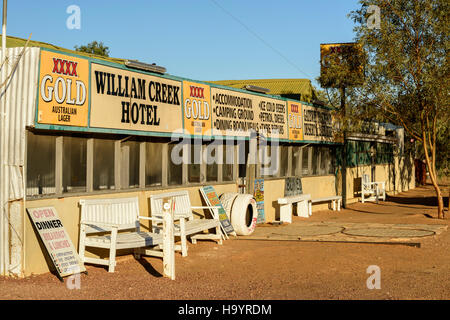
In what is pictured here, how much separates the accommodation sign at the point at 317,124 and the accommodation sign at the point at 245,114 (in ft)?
6.11

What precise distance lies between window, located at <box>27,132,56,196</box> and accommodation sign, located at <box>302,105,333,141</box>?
36.6ft

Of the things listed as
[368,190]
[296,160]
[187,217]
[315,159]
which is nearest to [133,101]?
[187,217]

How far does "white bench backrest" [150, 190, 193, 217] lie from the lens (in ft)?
35.6

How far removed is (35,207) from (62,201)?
56 cm

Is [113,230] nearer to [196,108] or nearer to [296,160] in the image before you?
[196,108]

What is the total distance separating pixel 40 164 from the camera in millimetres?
8711

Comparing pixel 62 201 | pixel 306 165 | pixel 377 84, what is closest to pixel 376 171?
pixel 306 165

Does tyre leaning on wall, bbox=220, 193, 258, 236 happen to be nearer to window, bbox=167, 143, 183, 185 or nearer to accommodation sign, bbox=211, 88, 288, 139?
window, bbox=167, 143, 183, 185

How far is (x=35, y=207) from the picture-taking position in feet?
27.8

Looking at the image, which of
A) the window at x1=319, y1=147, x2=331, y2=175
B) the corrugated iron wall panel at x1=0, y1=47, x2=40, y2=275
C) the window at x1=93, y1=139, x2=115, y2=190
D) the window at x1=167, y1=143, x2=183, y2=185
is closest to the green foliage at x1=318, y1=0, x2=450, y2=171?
the window at x1=319, y1=147, x2=331, y2=175

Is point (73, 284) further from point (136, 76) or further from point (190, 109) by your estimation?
point (190, 109)

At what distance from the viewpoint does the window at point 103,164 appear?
9924 millimetres

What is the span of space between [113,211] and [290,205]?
25.2 ft
